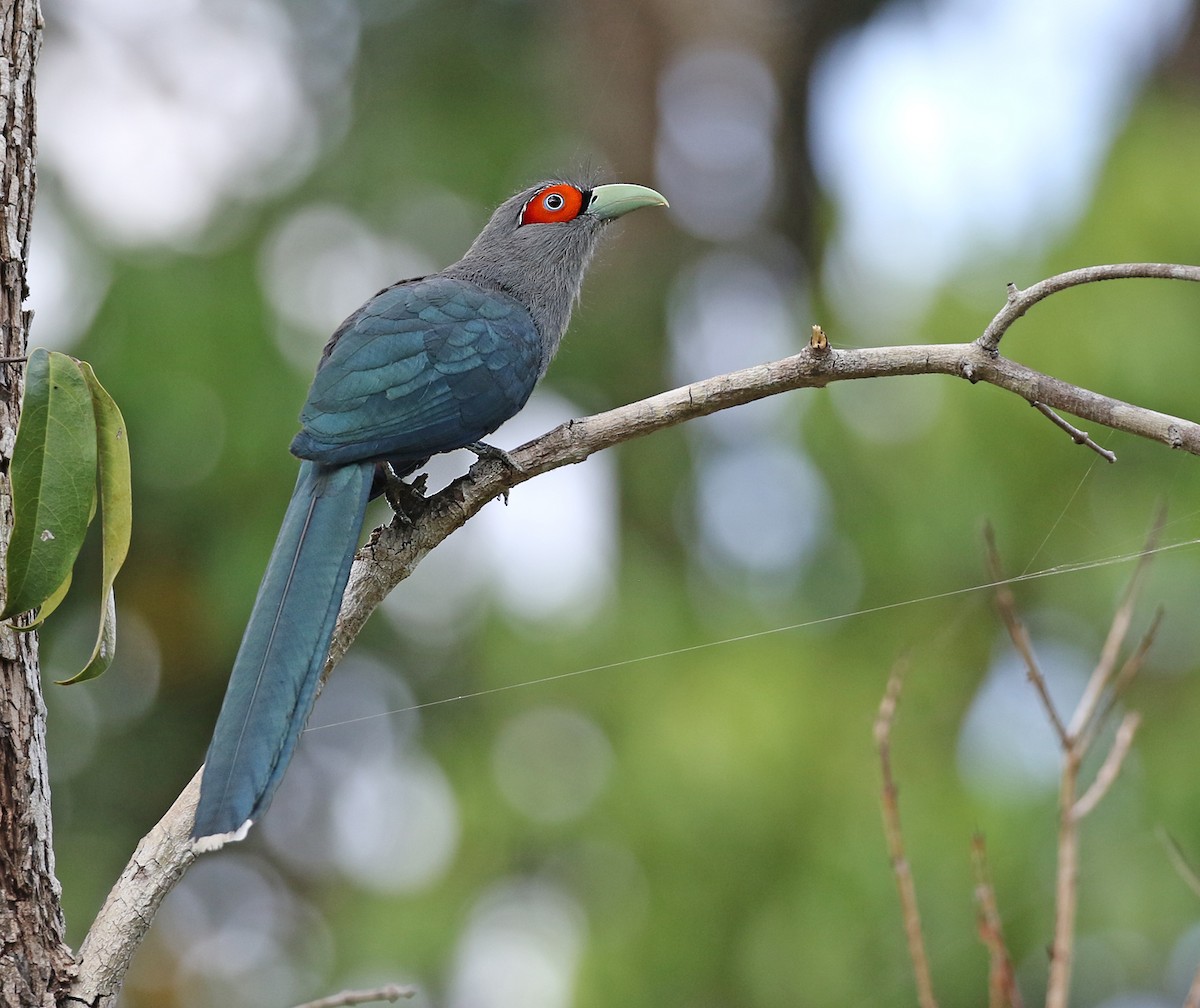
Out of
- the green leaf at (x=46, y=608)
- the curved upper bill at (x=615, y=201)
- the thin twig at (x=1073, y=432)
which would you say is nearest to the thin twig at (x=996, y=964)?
the thin twig at (x=1073, y=432)

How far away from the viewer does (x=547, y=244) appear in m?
3.77

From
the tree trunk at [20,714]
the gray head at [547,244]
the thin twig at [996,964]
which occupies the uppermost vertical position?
the gray head at [547,244]

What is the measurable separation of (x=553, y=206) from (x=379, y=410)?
1.29 m

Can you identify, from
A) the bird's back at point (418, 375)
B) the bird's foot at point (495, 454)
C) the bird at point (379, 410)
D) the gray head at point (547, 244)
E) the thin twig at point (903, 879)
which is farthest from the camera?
the gray head at point (547, 244)

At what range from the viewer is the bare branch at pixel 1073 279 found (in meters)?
1.99

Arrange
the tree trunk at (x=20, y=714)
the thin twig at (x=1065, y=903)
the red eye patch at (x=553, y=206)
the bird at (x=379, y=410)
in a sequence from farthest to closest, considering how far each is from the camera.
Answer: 1. the red eye patch at (x=553, y=206)
2. the bird at (x=379, y=410)
3. the tree trunk at (x=20, y=714)
4. the thin twig at (x=1065, y=903)

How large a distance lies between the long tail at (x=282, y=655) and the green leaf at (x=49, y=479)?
339mm

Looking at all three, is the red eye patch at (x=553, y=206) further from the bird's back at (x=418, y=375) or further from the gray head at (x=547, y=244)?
the bird's back at (x=418, y=375)

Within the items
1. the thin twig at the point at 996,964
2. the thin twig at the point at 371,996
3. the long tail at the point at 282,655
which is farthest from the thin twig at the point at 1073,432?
the thin twig at the point at 371,996

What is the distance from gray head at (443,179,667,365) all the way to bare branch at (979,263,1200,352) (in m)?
1.59

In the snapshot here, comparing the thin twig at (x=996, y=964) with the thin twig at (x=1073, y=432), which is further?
the thin twig at (x=1073, y=432)

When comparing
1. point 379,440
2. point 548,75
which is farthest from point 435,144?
point 379,440

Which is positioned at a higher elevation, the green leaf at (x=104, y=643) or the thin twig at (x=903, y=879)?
the green leaf at (x=104, y=643)

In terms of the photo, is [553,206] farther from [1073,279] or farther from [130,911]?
[130,911]
